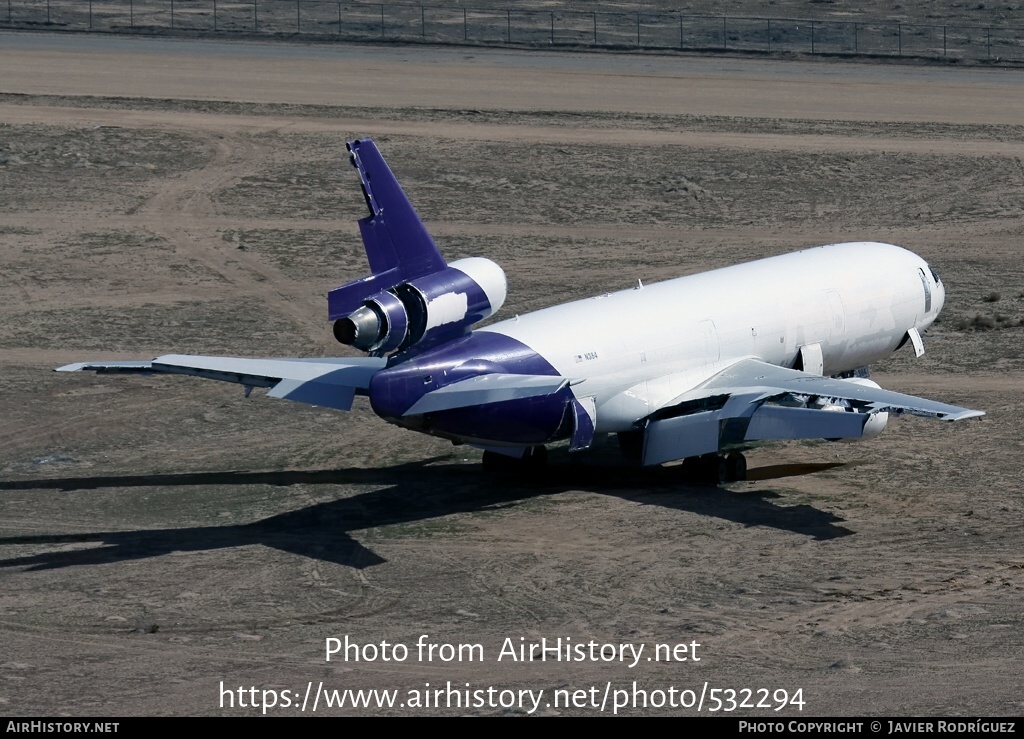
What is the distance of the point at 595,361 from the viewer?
3772 centimetres

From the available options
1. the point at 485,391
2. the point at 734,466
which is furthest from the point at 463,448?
the point at 485,391

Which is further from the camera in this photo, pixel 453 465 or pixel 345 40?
pixel 345 40

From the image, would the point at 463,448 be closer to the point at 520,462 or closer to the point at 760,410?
the point at 520,462

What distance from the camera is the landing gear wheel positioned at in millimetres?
39125

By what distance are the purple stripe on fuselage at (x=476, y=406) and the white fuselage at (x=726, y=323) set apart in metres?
0.62

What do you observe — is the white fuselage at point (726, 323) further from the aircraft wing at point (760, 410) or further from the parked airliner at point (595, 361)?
the aircraft wing at point (760, 410)

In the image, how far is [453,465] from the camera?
135 feet

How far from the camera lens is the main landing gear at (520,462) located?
39688mm

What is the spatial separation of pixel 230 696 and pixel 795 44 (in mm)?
86612

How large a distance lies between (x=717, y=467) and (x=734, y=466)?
0.46 metres

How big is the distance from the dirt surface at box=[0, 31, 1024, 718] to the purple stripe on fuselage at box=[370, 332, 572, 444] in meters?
1.99

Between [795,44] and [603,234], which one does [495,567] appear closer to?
[603,234]
